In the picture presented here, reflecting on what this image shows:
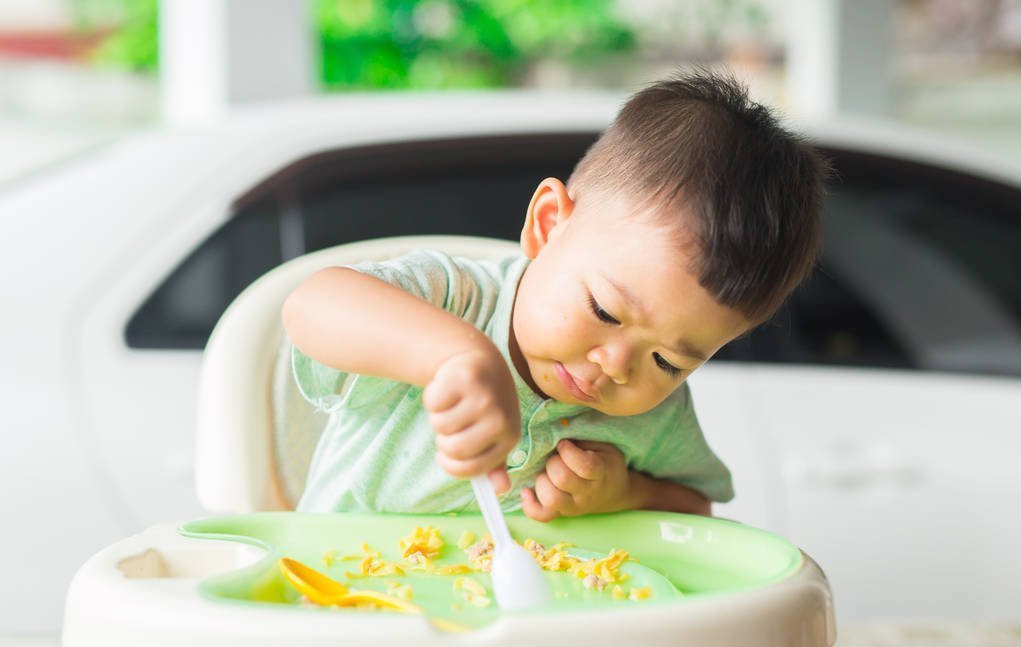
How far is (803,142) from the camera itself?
0.81 metres

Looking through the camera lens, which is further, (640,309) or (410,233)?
(410,233)

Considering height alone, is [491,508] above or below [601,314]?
below

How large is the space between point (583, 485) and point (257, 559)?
24 centimetres

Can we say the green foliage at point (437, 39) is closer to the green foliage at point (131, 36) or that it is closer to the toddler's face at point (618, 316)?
the green foliage at point (131, 36)

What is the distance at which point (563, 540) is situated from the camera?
88 centimetres

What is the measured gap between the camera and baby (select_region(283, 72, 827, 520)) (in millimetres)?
675

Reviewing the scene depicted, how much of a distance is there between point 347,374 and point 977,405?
43.5 inches

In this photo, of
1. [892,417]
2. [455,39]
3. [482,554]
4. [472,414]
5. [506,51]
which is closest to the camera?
[472,414]

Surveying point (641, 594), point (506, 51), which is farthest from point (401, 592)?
point (506, 51)

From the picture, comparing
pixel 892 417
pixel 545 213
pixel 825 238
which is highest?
pixel 545 213

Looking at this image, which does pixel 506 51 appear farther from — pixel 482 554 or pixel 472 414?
pixel 472 414

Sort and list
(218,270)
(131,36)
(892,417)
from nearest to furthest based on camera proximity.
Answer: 1. (218,270)
2. (892,417)
3. (131,36)

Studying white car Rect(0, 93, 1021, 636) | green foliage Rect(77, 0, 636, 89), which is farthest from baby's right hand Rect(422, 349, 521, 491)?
green foliage Rect(77, 0, 636, 89)

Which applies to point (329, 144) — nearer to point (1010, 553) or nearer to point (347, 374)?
point (347, 374)
